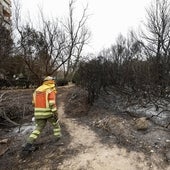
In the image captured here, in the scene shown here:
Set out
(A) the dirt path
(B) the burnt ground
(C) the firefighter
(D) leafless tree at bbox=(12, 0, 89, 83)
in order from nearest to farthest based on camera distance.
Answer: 1. (A) the dirt path
2. (B) the burnt ground
3. (C) the firefighter
4. (D) leafless tree at bbox=(12, 0, 89, 83)

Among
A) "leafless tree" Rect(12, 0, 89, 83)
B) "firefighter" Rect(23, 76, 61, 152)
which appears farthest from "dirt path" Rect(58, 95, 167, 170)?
"leafless tree" Rect(12, 0, 89, 83)

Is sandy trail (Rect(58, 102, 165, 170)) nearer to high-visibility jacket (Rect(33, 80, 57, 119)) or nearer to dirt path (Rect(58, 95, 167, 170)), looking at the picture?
dirt path (Rect(58, 95, 167, 170))

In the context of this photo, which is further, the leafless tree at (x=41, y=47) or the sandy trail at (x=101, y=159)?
the leafless tree at (x=41, y=47)

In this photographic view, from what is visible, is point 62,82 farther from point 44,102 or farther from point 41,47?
point 44,102

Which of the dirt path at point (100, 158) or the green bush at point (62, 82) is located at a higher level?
the green bush at point (62, 82)

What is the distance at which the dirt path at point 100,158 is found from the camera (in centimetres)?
588

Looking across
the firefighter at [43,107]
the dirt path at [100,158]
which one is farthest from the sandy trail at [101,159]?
the firefighter at [43,107]

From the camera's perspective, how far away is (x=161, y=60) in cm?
1280

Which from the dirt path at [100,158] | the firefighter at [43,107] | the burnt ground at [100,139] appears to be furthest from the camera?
the firefighter at [43,107]

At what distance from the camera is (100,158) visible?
6215mm

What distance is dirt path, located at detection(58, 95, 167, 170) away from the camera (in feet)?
19.3

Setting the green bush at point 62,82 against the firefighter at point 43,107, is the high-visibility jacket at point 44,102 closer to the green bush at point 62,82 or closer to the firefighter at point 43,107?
the firefighter at point 43,107

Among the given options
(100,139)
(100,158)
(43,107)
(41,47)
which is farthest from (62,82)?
(100,158)

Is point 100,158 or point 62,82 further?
point 62,82
